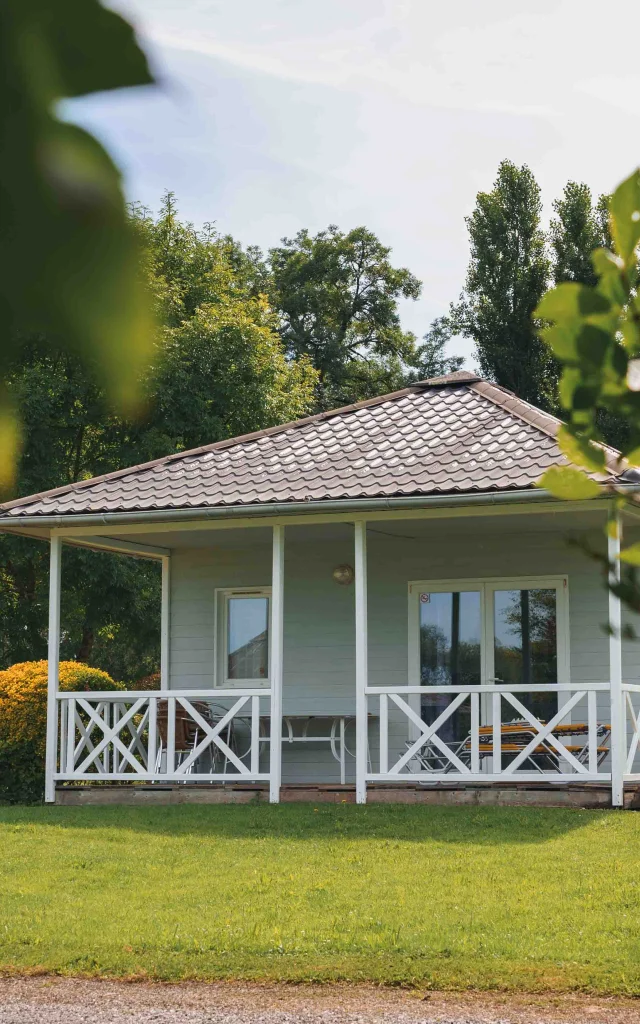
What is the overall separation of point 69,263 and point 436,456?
12.1 m

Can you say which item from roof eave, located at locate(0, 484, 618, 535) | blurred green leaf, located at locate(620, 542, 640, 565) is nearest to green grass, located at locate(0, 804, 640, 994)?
roof eave, located at locate(0, 484, 618, 535)

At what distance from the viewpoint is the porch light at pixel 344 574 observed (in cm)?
1444

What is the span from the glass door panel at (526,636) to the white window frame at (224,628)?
9.02ft

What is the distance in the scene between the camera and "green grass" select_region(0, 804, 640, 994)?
20.4ft

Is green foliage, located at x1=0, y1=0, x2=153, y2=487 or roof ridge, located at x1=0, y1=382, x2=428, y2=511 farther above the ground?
roof ridge, located at x1=0, y1=382, x2=428, y2=511

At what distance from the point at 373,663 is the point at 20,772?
393 centimetres

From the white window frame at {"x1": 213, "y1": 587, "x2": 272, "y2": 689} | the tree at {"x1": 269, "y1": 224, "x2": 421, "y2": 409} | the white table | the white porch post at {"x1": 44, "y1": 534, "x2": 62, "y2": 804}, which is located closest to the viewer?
the white porch post at {"x1": 44, "y1": 534, "x2": 62, "y2": 804}

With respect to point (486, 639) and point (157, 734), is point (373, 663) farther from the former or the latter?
point (157, 734)

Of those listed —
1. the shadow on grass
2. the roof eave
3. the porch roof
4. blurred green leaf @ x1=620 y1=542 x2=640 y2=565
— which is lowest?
the shadow on grass

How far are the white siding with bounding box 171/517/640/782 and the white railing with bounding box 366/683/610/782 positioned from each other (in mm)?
793

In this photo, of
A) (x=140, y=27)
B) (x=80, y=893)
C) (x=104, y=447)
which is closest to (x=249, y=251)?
(x=104, y=447)

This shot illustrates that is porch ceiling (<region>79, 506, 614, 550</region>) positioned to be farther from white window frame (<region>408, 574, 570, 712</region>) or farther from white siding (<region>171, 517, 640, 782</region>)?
white window frame (<region>408, 574, 570, 712</region>)

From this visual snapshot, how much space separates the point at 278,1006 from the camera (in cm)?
574

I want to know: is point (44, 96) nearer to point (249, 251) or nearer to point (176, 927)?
point (176, 927)
